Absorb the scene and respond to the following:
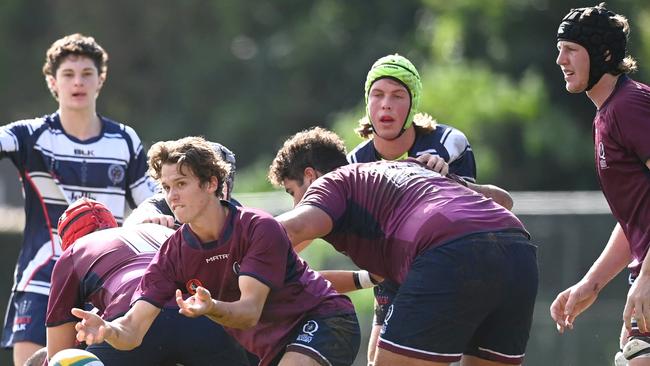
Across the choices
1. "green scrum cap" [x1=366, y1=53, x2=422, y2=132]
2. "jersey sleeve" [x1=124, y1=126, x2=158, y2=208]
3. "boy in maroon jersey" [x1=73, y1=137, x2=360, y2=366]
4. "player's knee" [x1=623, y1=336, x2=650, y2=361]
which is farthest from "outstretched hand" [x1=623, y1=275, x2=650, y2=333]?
"jersey sleeve" [x1=124, y1=126, x2=158, y2=208]

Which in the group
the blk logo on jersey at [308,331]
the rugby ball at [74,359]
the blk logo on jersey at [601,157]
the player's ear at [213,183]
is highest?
the blk logo on jersey at [601,157]

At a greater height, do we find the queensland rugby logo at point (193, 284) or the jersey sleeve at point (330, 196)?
the jersey sleeve at point (330, 196)

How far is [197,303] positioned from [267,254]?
0.45 meters

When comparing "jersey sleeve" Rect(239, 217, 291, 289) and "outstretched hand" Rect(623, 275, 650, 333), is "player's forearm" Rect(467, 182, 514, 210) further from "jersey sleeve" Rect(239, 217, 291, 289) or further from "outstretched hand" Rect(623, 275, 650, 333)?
"jersey sleeve" Rect(239, 217, 291, 289)

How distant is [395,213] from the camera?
5.58 meters

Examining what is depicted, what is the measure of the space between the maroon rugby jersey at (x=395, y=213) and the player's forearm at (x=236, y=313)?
57 cm

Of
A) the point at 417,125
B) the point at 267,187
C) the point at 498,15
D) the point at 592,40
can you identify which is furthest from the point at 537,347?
the point at 498,15

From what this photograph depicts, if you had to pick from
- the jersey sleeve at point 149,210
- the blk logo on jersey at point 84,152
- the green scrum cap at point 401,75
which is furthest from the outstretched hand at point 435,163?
the blk logo on jersey at point 84,152

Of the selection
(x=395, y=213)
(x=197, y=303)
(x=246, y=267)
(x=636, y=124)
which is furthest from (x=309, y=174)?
(x=636, y=124)

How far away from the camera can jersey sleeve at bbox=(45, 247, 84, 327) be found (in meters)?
5.96

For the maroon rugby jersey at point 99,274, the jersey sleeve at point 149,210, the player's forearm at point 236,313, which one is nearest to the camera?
the player's forearm at point 236,313

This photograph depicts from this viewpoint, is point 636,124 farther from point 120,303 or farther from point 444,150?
point 120,303

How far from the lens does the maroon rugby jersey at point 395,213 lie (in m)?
5.48

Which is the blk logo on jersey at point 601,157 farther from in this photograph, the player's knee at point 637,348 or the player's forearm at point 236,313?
the player's forearm at point 236,313
